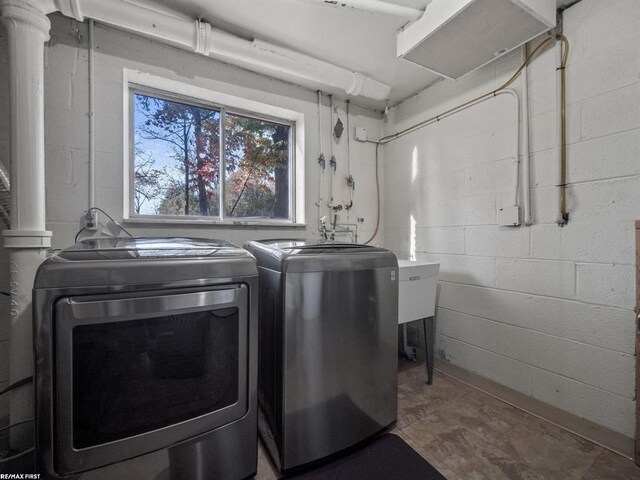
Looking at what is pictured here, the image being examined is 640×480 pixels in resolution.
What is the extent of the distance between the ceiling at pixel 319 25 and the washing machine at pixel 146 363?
1490 millimetres

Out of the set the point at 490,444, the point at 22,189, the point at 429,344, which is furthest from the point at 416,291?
the point at 22,189

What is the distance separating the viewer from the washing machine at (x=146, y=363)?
834 millimetres

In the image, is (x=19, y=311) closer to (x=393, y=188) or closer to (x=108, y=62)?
(x=108, y=62)

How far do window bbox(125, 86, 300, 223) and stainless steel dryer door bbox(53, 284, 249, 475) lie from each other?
3.81 feet

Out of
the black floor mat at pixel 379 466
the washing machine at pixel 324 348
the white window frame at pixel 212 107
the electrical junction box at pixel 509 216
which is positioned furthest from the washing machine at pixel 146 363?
the electrical junction box at pixel 509 216

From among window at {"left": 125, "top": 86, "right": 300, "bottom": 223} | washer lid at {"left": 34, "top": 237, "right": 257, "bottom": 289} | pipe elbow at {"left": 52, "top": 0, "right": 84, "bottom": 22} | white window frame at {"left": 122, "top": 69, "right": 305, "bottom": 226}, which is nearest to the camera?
A: washer lid at {"left": 34, "top": 237, "right": 257, "bottom": 289}

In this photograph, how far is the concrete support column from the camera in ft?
3.86

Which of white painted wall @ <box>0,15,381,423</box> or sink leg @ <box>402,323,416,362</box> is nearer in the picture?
white painted wall @ <box>0,15,381,423</box>

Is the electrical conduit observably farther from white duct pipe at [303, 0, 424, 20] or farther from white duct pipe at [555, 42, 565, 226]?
white duct pipe at [303, 0, 424, 20]

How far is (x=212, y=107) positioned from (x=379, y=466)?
2517 mm

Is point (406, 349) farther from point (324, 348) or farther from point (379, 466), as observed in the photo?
point (324, 348)

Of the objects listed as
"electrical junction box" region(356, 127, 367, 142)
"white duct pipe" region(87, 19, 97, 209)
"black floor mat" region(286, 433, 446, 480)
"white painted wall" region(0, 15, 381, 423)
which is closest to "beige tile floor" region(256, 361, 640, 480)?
"black floor mat" region(286, 433, 446, 480)

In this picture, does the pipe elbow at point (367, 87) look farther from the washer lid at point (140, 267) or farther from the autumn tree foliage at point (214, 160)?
the washer lid at point (140, 267)

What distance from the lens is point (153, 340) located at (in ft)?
3.16
